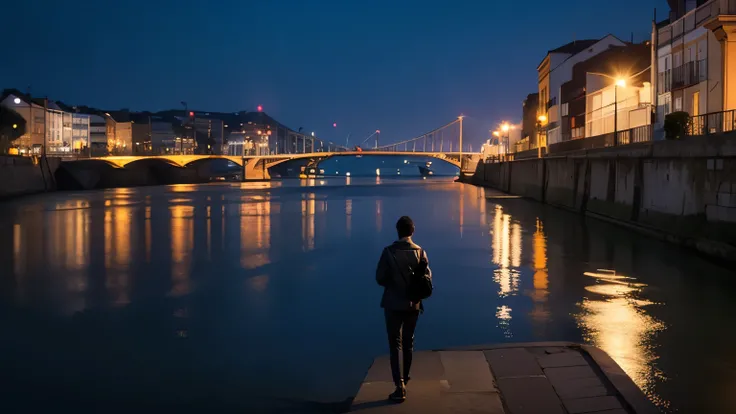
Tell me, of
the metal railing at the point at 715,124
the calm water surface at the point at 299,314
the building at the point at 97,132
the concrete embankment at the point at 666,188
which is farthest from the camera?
the building at the point at 97,132

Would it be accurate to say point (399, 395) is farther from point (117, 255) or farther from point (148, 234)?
point (148, 234)

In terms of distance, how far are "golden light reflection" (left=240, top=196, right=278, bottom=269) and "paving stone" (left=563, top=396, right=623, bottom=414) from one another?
13.2 meters

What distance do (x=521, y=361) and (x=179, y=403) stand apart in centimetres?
370

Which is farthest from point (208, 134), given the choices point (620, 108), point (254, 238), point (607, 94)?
point (254, 238)

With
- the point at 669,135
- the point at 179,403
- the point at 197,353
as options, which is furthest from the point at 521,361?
the point at 669,135

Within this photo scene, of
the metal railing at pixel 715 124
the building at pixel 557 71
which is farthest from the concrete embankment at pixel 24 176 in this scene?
the metal railing at pixel 715 124

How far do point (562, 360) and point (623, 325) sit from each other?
350 centimetres

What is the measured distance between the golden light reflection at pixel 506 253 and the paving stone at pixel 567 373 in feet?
21.2

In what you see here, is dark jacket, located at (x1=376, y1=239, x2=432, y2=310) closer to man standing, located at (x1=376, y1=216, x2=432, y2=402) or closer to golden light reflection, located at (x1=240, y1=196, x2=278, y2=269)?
man standing, located at (x1=376, y1=216, x2=432, y2=402)

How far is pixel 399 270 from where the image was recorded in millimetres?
6203

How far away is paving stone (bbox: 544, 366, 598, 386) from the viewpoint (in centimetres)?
709

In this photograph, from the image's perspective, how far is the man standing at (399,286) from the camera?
620 cm

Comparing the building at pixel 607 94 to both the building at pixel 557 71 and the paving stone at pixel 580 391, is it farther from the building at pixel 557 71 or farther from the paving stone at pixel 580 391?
the paving stone at pixel 580 391

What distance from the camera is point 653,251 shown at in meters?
20.4
